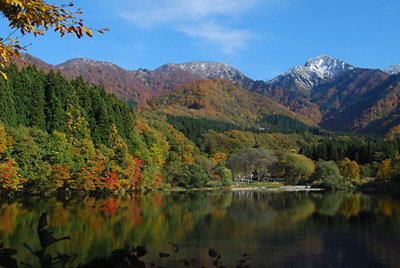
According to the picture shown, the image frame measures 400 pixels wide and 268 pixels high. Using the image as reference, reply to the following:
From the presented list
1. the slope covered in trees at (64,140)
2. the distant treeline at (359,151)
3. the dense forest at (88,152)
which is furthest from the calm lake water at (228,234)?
the distant treeline at (359,151)

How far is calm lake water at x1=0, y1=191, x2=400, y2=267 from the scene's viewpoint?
59.5 feet

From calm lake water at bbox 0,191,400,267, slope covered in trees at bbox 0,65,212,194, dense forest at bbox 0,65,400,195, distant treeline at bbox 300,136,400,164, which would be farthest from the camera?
distant treeline at bbox 300,136,400,164

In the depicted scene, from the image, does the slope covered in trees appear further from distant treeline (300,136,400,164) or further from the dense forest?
distant treeline (300,136,400,164)

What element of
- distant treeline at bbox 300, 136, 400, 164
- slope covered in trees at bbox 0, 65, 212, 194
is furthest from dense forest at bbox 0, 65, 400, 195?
distant treeline at bbox 300, 136, 400, 164

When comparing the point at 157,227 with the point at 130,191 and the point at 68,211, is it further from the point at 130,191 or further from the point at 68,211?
the point at 130,191

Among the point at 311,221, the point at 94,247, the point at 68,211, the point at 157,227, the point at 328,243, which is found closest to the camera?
the point at 94,247

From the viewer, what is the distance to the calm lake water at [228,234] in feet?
59.5

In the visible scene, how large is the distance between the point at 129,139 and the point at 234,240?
4604cm

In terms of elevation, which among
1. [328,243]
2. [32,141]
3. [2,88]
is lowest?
[328,243]

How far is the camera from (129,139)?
6631cm

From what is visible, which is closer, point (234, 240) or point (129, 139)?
point (234, 240)

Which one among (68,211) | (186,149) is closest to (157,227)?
(68,211)

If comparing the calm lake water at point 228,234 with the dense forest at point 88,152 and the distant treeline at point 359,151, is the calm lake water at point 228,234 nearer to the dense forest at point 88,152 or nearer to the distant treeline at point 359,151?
the dense forest at point 88,152

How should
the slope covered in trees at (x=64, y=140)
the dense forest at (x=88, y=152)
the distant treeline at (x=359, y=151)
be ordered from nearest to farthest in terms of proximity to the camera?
the slope covered in trees at (x=64, y=140)
the dense forest at (x=88, y=152)
the distant treeline at (x=359, y=151)
